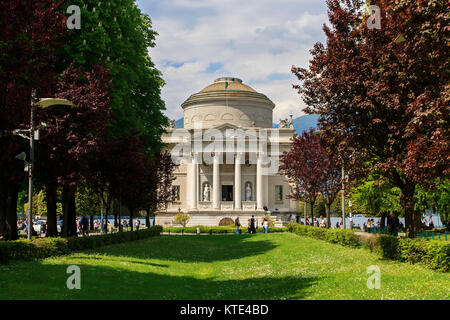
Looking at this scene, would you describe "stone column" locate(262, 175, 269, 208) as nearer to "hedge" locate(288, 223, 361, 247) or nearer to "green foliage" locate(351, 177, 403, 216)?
"green foliage" locate(351, 177, 403, 216)

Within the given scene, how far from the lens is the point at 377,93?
1861cm

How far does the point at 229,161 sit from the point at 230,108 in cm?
1203

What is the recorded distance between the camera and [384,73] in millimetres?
18562

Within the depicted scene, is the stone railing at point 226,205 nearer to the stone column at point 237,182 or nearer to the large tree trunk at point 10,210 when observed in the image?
the stone column at point 237,182

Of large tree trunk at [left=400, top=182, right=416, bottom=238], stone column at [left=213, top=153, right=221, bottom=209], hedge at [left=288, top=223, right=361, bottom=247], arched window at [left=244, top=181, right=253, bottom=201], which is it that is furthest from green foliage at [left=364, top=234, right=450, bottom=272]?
arched window at [left=244, top=181, right=253, bottom=201]

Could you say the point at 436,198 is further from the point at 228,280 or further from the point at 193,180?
the point at 193,180

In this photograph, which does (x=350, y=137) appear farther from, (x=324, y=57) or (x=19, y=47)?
(x=19, y=47)

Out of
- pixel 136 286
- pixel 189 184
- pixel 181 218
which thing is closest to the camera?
pixel 136 286

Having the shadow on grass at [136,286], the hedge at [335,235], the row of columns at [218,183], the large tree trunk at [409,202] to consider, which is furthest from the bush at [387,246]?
the row of columns at [218,183]

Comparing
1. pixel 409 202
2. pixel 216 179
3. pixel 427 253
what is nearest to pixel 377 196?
pixel 409 202

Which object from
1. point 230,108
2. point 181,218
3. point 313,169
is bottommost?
point 181,218

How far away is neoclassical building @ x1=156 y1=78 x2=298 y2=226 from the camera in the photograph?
247ft

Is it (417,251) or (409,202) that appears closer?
(417,251)

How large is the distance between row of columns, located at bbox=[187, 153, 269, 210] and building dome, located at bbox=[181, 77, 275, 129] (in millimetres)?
10164
